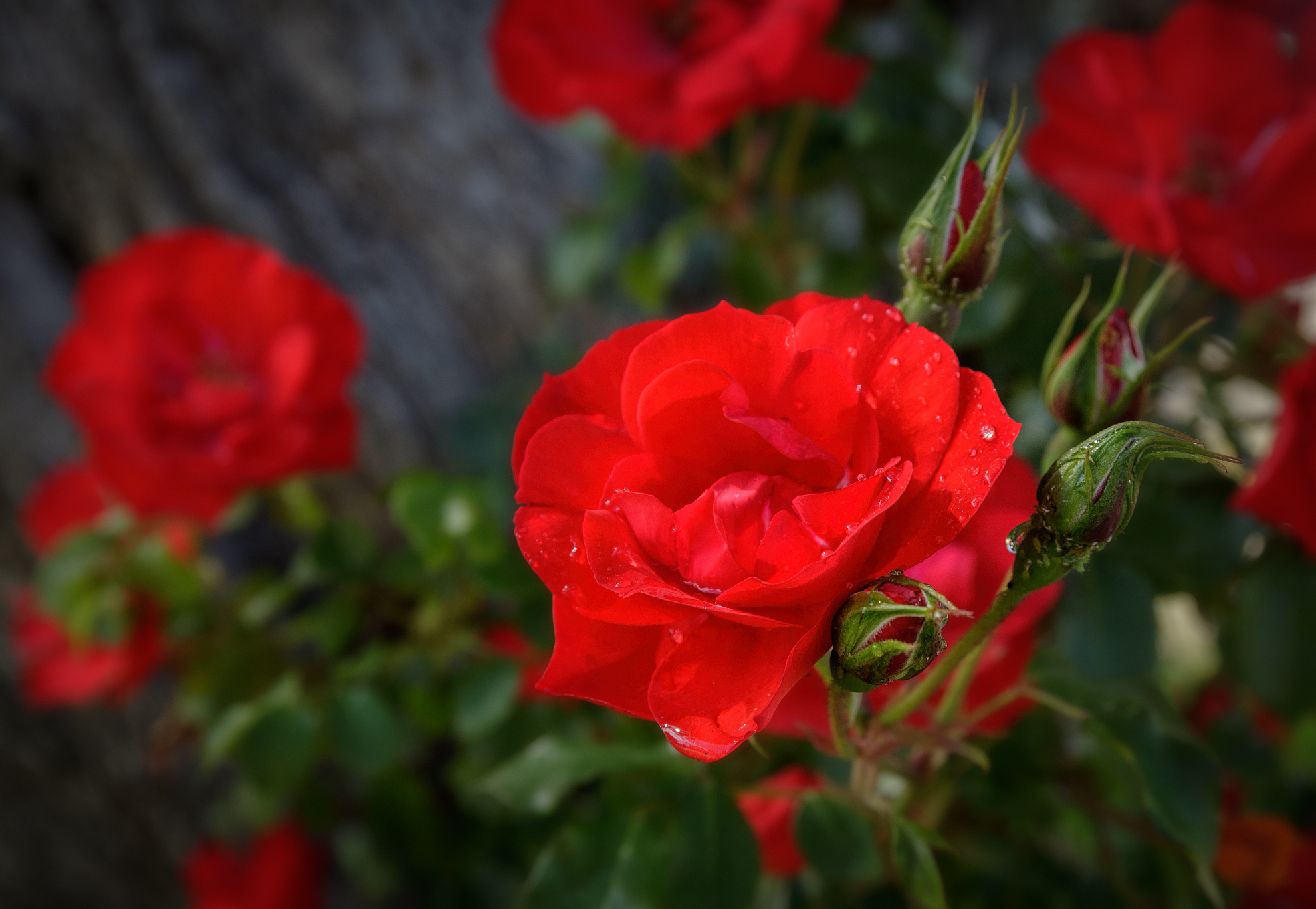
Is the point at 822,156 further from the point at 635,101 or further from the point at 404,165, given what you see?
the point at 404,165

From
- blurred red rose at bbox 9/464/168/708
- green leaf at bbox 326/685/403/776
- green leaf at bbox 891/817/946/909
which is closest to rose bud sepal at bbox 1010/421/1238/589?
green leaf at bbox 891/817/946/909

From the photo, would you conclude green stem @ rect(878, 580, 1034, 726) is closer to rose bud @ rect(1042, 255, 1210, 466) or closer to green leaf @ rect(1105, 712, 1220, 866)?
rose bud @ rect(1042, 255, 1210, 466)

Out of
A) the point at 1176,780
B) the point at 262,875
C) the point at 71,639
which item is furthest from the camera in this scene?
the point at 262,875

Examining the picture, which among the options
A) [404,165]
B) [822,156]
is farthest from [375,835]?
[822,156]

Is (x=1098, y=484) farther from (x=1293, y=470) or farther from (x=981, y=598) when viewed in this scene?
(x=1293, y=470)

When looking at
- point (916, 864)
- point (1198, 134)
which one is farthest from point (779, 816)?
point (1198, 134)

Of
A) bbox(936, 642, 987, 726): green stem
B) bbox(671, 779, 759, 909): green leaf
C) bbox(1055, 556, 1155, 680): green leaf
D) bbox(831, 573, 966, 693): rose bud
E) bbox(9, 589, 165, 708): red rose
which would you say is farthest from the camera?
bbox(9, 589, 165, 708): red rose
